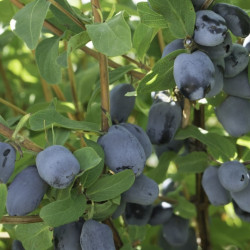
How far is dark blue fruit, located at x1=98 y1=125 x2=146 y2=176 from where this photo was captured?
2.47ft

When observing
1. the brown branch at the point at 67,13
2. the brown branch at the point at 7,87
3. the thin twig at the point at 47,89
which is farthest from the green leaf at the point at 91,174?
the brown branch at the point at 7,87

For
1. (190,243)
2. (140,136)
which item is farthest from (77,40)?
(190,243)

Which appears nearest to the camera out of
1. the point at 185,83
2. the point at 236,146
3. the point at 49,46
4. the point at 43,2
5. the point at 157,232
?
the point at 185,83

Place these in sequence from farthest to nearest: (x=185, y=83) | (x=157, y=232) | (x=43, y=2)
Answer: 1. (x=157, y=232)
2. (x=43, y=2)
3. (x=185, y=83)

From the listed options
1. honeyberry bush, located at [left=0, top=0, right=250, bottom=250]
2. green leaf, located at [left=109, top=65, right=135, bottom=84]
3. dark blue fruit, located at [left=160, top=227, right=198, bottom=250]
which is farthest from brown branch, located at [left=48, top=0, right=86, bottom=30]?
dark blue fruit, located at [left=160, top=227, right=198, bottom=250]

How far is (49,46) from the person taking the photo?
94 cm

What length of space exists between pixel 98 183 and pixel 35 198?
10 centimetres

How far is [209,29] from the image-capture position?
711mm

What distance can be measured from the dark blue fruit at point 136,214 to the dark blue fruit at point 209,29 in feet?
1.26

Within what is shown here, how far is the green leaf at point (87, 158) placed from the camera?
2.33ft

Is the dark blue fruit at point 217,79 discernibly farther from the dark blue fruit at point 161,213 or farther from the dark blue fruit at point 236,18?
the dark blue fruit at point 161,213

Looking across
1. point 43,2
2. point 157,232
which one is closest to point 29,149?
point 43,2

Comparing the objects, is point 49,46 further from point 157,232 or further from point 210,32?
point 157,232

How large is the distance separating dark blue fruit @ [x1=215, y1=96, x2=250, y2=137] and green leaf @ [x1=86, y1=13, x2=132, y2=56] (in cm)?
25
